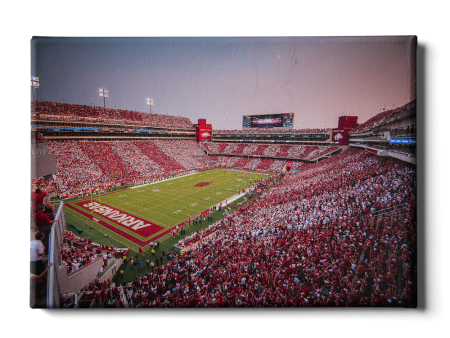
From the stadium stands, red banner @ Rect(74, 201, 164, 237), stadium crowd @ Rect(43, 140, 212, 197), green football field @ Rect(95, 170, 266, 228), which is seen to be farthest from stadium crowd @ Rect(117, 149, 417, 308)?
stadium crowd @ Rect(43, 140, 212, 197)

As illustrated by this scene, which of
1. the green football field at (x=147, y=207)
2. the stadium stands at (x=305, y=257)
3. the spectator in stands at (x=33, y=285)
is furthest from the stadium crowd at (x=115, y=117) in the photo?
the stadium stands at (x=305, y=257)

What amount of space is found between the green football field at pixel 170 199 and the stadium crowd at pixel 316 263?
5.41 m

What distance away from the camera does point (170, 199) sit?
46.9 feet

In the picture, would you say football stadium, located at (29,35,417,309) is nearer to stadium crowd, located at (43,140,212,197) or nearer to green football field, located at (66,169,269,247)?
green football field, located at (66,169,269,247)

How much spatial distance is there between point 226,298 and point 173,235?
19.4 feet

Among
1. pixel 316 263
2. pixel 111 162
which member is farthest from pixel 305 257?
pixel 111 162

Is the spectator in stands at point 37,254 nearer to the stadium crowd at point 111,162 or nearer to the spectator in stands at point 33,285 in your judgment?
the spectator in stands at point 33,285

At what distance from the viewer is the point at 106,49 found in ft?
14.2

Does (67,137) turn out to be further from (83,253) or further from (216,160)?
(216,160)

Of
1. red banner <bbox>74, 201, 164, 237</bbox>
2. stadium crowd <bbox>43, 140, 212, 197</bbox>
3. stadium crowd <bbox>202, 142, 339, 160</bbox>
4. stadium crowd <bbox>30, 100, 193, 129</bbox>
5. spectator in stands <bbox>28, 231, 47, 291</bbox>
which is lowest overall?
red banner <bbox>74, 201, 164, 237</bbox>

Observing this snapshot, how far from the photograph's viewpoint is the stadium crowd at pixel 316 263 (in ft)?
11.6

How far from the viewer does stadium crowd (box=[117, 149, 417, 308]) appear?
3549mm

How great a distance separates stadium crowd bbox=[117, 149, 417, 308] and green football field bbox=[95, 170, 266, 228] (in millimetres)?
5411

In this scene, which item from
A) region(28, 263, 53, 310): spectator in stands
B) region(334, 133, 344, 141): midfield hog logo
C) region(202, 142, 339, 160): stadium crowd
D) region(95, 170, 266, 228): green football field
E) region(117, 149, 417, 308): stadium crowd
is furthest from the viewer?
region(202, 142, 339, 160): stadium crowd
